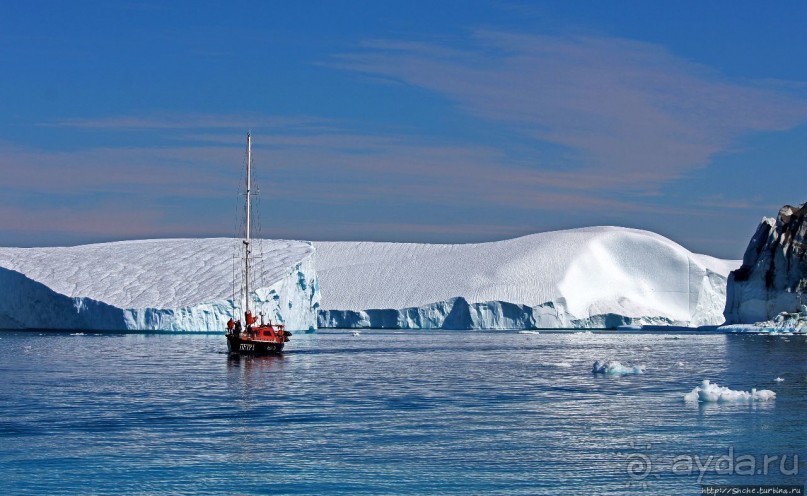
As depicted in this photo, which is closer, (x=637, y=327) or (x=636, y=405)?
(x=636, y=405)

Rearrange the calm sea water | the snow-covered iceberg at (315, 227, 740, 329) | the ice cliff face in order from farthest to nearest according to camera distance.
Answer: the snow-covered iceberg at (315, 227, 740, 329)
the ice cliff face
the calm sea water

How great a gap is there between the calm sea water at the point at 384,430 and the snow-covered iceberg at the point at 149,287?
63.6 ft

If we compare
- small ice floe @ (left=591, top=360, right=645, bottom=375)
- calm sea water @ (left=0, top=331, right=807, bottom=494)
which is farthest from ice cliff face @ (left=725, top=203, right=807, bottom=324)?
small ice floe @ (left=591, top=360, right=645, bottom=375)

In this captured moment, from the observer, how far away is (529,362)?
26.9 meters

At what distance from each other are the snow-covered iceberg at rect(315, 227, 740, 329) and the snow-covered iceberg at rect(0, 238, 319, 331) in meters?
16.3

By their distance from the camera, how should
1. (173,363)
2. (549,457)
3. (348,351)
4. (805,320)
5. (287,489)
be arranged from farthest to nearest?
(805,320) → (348,351) → (173,363) → (549,457) → (287,489)

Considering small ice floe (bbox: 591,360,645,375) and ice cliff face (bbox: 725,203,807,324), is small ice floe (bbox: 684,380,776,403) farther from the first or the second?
ice cliff face (bbox: 725,203,807,324)

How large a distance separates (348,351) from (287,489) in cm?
2336

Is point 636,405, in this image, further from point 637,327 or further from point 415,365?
point 637,327

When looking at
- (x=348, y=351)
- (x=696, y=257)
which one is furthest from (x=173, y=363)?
(x=696, y=257)

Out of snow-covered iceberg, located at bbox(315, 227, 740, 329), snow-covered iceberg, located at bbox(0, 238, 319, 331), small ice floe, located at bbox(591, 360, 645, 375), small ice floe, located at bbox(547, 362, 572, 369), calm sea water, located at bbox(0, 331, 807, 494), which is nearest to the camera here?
calm sea water, located at bbox(0, 331, 807, 494)

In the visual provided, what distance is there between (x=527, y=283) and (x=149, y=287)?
3167 cm

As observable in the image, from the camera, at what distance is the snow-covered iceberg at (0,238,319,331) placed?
4350 cm

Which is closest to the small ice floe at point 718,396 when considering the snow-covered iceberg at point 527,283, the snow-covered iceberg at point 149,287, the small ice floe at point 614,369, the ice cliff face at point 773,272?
the small ice floe at point 614,369
